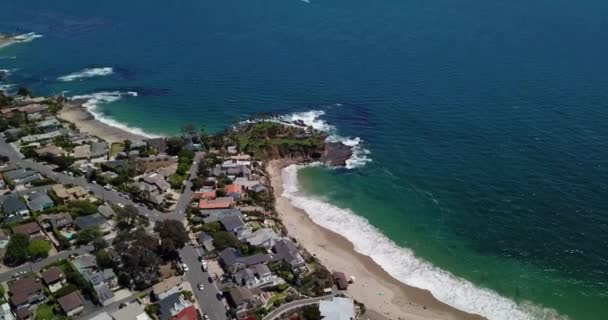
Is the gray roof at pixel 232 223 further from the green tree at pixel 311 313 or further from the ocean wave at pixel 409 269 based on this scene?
the green tree at pixel 311 313

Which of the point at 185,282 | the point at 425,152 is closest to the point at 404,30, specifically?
the point at 425,152

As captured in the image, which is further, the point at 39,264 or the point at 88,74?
the point at 88,74

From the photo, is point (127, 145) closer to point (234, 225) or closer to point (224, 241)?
point (234, 225)

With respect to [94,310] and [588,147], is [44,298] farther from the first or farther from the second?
[588,147]

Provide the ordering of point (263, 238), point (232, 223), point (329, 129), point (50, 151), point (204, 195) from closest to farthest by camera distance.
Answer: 1. point (263, 238)
2. point (232, 223)
3. point (204, 195)
4. point (50, 151)
5. point (329, 129)

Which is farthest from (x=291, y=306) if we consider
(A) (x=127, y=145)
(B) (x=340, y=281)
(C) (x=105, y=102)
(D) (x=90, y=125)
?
(C) (x=105, y=102)

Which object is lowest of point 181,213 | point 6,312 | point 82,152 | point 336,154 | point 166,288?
point 6,312

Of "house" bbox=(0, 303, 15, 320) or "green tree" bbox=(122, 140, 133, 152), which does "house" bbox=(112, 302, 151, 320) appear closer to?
"house" bbox=(0, 303, 15, 320)
